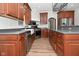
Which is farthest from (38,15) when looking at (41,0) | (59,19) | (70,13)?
(41,0)

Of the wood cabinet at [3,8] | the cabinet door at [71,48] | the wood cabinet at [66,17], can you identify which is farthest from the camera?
the wood cabinet at [66,17]

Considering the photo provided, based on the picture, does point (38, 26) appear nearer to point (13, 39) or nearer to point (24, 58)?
point (13, 39)

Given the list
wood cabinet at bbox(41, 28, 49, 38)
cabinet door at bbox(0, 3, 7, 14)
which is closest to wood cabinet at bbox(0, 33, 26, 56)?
cabinet door at bbox(0, 3, 7, 14)

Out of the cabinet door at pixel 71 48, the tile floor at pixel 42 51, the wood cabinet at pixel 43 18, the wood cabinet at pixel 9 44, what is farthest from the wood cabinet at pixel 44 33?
the wood cabinet at pixel 9 44

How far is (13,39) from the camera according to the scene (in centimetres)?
287

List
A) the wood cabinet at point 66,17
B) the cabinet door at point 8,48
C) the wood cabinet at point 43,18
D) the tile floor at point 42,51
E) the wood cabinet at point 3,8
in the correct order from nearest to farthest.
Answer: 1. the cabinet door at point 8,48
2. the wood cabinet at point 3,8
3. the tile floor at point 42,51
4. the wood cabinet at point 66,17
5. the wood cabinet at point 43,18

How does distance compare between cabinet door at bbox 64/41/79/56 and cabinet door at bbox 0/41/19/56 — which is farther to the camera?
cabinet door at bbox 64/41/79/56

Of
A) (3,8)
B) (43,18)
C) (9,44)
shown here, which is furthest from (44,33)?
(9,44)

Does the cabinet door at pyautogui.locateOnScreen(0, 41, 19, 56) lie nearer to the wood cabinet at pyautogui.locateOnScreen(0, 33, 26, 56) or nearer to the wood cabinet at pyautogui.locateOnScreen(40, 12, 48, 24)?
the wood cabinet at pyautogui.locateOnScreen(0, 33, 26, 56)

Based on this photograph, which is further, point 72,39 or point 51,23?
point 51,23

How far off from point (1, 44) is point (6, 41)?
0.12 meters

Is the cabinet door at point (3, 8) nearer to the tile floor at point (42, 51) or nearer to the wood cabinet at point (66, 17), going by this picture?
the tile floor at point (42, 51)

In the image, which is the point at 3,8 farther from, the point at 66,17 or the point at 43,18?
the point at 66,17

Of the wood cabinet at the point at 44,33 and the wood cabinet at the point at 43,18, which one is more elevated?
the wood cabinet at the point at 43,18
